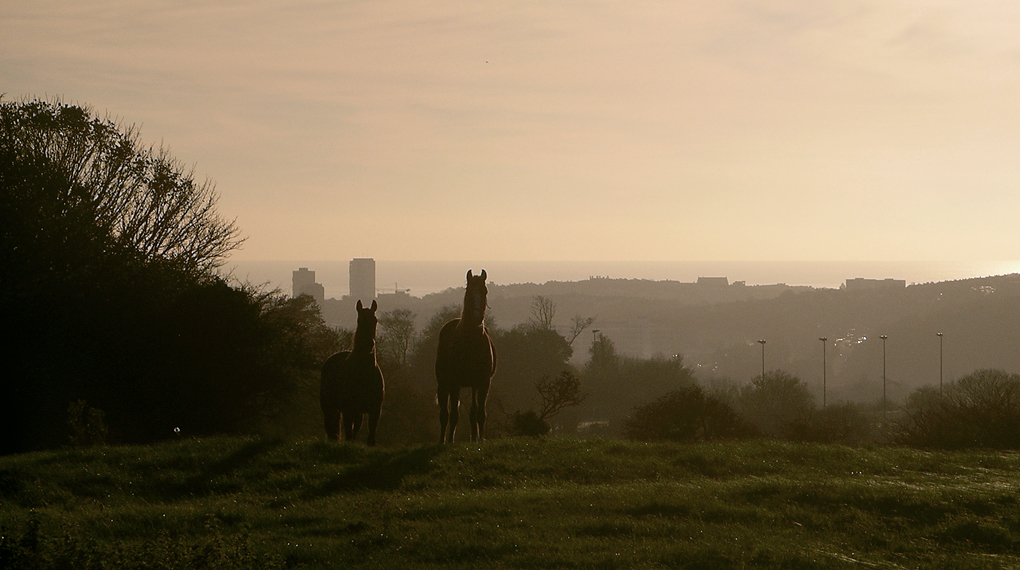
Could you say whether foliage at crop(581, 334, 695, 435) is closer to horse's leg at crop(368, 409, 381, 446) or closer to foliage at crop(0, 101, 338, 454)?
foliage at crop(0, 101, 338, 454)

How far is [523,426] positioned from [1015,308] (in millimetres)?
208483

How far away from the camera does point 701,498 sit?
13578 mm

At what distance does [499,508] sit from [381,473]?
3459 millimetres

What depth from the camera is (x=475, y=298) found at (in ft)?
62.5

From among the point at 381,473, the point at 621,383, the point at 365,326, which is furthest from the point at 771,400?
the point at 381,473

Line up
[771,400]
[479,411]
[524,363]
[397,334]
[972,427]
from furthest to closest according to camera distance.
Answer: [771,400]
[397,334]
[524,363]
[972,427]
[479,411]

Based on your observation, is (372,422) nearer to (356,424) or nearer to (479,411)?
(356,424)

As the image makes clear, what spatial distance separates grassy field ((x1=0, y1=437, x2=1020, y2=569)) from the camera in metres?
9.94

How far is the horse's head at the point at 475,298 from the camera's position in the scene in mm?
18875

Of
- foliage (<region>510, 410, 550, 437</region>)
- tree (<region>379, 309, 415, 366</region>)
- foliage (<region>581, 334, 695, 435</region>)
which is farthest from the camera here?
foliage (<region>581, 334, 695, 435</region>)

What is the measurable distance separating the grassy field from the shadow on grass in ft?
0.17

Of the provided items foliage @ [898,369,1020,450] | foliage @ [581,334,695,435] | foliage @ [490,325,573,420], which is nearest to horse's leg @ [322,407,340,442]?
foliage @ [898,369,1020,450]

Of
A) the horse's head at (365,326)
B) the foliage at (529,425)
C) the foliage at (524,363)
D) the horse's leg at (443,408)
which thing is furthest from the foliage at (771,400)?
the horse's head at (365,326)

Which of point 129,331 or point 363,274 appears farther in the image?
point 363,274
